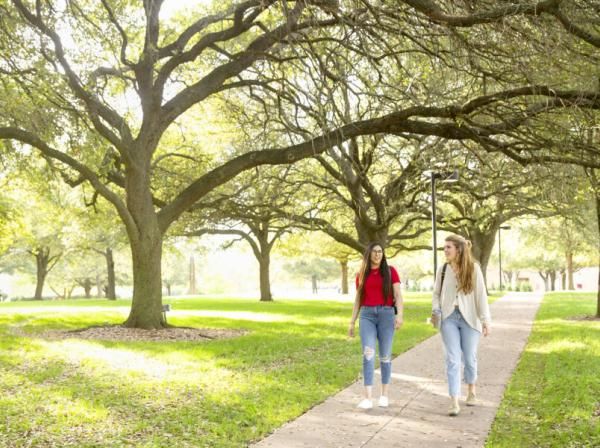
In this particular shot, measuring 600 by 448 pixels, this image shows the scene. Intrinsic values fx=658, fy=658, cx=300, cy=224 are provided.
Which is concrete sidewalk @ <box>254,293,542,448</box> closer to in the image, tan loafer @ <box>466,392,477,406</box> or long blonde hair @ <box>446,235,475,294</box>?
tan loafer @ <box>466,392,477,406</box>

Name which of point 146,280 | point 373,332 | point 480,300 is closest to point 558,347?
point 480,300

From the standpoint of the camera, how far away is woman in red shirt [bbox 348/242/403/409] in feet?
24.5

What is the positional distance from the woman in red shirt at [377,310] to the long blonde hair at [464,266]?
714mm

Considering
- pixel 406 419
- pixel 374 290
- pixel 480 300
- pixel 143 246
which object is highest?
pixel 143 246

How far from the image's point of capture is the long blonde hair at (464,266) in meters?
7.33

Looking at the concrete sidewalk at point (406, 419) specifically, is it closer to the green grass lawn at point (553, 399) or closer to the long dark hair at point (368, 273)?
the green grass lawn at point (553, 399)

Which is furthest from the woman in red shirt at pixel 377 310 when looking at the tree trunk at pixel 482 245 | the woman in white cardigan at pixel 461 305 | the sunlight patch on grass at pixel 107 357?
the tree trunk at pixel 482 245

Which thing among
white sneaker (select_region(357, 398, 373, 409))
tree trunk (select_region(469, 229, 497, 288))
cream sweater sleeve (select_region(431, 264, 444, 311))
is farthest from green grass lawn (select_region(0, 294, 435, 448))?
tree trunk (select_region(469, 229, 497, 288))

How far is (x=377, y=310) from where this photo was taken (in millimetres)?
7492

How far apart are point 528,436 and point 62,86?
10767mm

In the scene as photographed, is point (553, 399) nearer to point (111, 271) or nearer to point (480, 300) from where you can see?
point (480, 300)

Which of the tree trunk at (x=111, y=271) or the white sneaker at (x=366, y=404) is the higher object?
the tree trunk at (x=111, y=271)

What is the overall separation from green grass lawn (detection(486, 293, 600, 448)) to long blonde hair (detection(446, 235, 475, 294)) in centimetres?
142

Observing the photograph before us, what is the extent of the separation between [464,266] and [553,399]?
204 cm
